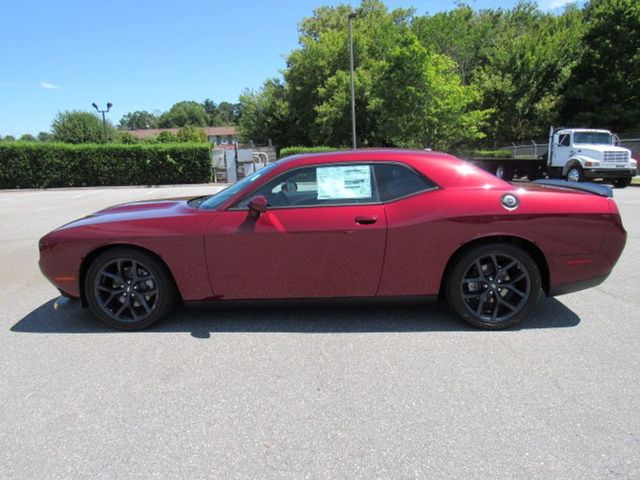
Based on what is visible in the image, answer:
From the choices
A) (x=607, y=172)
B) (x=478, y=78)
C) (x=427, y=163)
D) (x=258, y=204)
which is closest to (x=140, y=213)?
(x=258, y=204)

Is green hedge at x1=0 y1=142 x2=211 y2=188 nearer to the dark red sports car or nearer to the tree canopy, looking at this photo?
the tree canopy

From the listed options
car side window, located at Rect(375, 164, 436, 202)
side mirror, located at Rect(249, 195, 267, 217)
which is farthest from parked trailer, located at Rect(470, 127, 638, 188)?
side mirror, located at Rect(249, 195, 267, 217)

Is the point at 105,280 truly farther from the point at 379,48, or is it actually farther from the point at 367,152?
the point at 379,48

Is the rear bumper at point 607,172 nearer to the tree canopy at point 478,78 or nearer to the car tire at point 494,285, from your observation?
the tree canopy at point 478,78

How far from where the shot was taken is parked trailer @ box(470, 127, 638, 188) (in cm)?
1708

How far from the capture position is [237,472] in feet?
7.43

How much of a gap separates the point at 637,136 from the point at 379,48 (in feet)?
68.8

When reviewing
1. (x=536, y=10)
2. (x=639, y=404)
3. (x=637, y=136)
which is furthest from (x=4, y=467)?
(x=536, y=10)

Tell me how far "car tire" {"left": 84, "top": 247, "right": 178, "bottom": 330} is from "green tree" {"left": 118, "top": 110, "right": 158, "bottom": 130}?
162 m

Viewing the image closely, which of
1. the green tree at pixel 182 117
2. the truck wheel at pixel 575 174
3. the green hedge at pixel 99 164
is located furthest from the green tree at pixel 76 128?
the green tree at pixel 182 117

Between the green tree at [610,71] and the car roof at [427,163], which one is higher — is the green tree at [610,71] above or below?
above

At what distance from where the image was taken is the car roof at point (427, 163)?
385cm

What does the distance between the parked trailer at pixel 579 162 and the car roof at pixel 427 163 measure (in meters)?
15.1

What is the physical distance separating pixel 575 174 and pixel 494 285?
54.1 ft
